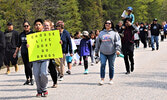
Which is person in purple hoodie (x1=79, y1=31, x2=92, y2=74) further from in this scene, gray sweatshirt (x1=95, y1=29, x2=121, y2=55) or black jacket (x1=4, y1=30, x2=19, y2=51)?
gray sweatshirt (x1=95, y1=29, x2=121, y2=55)

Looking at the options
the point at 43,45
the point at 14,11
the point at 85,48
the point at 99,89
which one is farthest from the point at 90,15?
the point at 43,45

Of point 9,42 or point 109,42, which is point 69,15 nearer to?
point 9,42

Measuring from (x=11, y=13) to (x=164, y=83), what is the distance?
25548 millimetres

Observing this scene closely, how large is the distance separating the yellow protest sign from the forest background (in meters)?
24.3

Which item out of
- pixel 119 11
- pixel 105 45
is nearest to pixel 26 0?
pixel 105 45

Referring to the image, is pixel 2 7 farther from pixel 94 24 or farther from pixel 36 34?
pixel 94 24

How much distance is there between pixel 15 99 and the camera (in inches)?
309

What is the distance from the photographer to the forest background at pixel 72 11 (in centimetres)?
3341

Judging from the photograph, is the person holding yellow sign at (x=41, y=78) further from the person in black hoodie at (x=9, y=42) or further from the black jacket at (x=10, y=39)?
the black jacket at (x=10, y=39)

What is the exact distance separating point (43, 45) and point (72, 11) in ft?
167

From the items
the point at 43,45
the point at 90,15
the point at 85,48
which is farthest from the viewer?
the point at 90,15

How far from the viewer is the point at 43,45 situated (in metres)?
8.38

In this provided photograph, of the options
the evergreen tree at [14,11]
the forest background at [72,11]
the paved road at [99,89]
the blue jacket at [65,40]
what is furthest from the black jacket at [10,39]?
the evergreen tree at [14,11]

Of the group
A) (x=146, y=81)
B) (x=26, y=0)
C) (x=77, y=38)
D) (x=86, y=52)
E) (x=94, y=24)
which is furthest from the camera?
(x=94, y=24)
